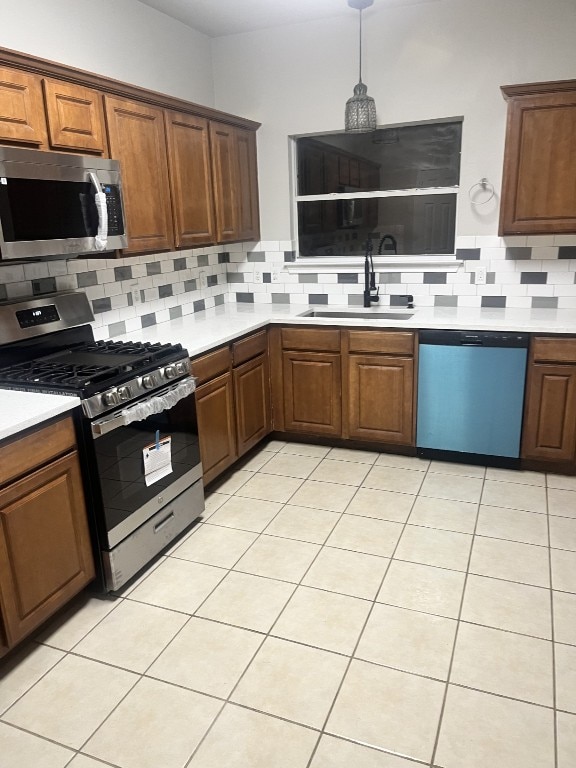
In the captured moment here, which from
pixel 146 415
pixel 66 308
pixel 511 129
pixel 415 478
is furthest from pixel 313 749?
pixel 511 129

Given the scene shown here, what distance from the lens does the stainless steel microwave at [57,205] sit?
2192 millimetres

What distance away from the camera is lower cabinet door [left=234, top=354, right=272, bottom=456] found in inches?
138

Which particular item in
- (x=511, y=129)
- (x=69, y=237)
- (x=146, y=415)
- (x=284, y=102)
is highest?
(x=284, y=102)

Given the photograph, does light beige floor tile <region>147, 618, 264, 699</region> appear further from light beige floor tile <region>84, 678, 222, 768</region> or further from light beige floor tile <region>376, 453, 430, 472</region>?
light beige floor tile <region>376, 453, 430, 472</region>

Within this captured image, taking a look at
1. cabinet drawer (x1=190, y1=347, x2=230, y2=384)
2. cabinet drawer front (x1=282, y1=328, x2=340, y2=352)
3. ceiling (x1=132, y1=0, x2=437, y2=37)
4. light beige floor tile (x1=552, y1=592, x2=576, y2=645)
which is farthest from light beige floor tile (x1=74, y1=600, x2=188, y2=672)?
ceiling (x1=132, y1=0, x2=437, y2=37)

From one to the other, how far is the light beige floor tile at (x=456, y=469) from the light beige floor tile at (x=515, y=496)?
0.42 feet

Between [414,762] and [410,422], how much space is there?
7.16 feet

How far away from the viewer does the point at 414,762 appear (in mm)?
1651

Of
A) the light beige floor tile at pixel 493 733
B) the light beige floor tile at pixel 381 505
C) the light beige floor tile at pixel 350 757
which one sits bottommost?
the light beige floor tile at pixel 350 757

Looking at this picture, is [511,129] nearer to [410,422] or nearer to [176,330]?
[410,422]

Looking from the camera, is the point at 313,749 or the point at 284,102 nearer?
the point at 313,749

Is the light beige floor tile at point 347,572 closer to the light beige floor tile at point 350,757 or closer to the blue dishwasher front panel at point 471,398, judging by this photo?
the light beige floor tile at point 350,757

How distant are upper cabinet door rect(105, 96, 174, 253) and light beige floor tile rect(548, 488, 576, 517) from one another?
8.15 feet

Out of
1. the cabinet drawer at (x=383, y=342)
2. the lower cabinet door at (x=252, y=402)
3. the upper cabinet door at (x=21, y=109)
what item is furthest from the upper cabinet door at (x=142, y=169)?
the cabinet drawer at (x=383, y=342)
